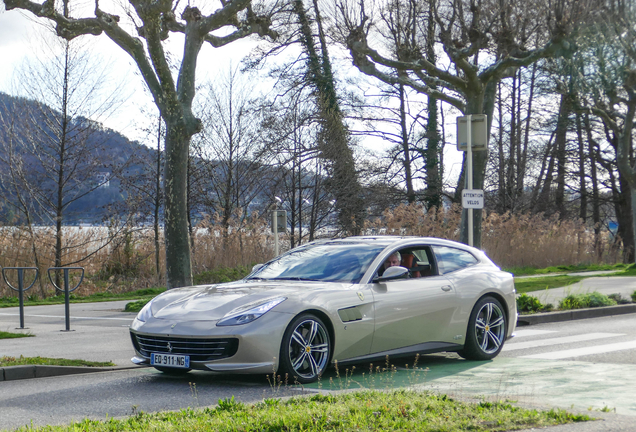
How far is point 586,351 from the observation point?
9.62 metres

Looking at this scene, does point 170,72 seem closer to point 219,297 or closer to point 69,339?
point 69,339

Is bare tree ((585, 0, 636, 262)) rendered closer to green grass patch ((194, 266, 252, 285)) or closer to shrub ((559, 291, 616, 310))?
shrub ((559, 291, 616, 310))

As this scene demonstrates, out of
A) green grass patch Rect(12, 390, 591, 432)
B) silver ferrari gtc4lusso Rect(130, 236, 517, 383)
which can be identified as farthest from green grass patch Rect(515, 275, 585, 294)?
green grass patch Rect(12, 390, 591, 432)

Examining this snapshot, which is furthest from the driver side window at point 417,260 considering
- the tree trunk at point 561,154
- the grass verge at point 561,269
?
the tree trunk at point 561,154

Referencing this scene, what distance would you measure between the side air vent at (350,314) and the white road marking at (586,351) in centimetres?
268

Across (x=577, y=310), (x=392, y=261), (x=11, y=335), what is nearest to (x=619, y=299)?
(x=577, y=310)

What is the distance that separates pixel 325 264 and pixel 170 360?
2043 mm

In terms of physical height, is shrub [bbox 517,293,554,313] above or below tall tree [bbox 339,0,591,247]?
below

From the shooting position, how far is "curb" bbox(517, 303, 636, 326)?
13352 mm

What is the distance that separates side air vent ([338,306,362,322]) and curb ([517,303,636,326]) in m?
6.34

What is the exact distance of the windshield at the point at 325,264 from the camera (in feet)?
27.0

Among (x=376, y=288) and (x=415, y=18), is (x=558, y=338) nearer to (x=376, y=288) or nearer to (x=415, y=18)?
(x=376, y=288)

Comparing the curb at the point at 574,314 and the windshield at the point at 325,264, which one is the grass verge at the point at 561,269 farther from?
the windshield at the point at 325,264

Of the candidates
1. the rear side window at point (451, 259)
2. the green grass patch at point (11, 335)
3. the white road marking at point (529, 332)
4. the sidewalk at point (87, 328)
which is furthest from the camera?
the white road marking at point (529, 332)
